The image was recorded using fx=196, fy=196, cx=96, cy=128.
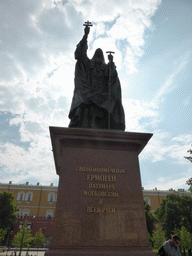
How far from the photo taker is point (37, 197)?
49.4m

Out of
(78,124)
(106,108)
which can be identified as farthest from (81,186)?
(106,108)

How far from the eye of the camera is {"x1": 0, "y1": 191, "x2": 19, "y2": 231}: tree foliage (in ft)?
109

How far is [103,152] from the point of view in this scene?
4.85 meters

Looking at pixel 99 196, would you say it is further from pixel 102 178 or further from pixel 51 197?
pixel 51 197

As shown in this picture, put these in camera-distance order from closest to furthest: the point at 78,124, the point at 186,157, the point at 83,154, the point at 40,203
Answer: the point at 83,154
the point at 78,124
the point at 186,157
the point at 40,203

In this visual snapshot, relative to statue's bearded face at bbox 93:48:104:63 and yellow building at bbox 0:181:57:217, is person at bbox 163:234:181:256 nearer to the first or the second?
statue's bearded face at bbox 93:48:104:63

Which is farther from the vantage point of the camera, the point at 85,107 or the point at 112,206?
the point at 85,107

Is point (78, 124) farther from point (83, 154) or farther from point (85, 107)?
point (83, 154)

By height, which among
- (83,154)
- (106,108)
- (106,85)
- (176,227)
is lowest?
(176,227)

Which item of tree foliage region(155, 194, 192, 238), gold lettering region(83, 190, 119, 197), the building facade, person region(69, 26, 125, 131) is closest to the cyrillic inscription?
gold lettering region(83, 190, 119, 197)

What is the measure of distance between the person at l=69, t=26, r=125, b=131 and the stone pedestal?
1055 millimetres

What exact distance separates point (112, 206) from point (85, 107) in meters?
3.10

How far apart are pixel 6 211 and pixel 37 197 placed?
15981mm

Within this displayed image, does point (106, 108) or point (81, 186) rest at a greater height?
point (106, 108)
